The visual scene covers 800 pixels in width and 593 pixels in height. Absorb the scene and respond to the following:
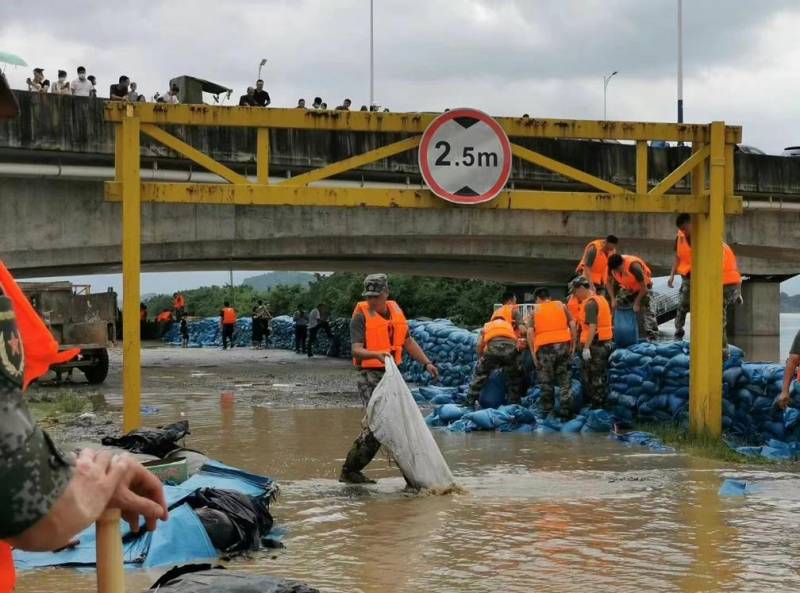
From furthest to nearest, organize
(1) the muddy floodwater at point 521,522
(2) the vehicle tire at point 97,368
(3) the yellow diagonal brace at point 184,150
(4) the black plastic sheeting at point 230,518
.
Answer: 1. (2) the vehicle tire at point 97,368
2. (3) the yellow diagonal brace at point 184,150
3. (4) the black plastic sheeting at point 230,518
4. (1) the muddy floodwater at point 521,522

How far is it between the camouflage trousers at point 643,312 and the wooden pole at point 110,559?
11.3 meters

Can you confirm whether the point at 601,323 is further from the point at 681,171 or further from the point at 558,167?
the point at 558,167

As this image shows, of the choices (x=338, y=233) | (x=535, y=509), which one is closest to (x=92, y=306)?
(x=338, y=233)

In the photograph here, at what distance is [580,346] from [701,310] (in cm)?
199

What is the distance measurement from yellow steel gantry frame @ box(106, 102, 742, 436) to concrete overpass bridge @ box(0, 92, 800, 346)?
21.1 feet

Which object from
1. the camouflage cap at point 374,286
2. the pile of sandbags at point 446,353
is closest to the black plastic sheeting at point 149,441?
the camouflage cap at point 374,286

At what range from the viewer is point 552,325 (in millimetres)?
12453

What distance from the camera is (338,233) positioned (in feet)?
68.1

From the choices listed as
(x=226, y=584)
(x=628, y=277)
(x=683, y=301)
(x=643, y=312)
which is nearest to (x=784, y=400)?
(x=683, y=301)

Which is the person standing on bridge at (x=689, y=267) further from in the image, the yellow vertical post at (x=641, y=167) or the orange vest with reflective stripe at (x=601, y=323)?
the yellow vertical post at (x=641, y=167)

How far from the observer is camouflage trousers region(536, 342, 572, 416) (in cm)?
1236

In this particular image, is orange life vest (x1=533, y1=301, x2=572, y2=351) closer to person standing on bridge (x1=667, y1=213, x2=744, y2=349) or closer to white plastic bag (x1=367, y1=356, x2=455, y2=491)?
person standing on bridge (x1=667, y1=213, x2=744, y2=349)

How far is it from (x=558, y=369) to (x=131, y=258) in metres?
4.99

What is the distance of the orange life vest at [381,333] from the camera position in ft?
28.1
